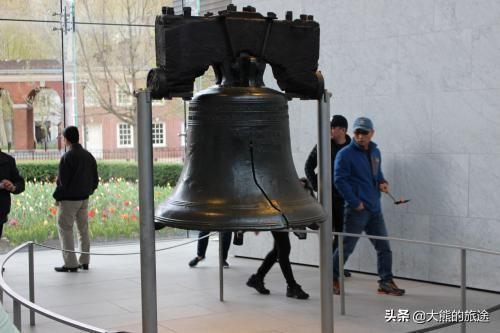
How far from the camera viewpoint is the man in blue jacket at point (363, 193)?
786 centimetres

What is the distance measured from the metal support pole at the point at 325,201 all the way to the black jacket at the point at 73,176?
5622mm

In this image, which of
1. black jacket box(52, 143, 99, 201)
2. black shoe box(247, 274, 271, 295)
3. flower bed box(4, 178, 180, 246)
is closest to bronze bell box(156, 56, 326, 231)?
black shoe box(247, 274, 271, 295)

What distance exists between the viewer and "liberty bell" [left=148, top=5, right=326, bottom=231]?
3361 mm

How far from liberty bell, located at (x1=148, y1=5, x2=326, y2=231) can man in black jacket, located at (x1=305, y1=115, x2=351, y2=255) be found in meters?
4.72

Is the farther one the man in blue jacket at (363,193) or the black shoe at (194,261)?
the black shoe at (194,261)

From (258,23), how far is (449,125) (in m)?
5.04

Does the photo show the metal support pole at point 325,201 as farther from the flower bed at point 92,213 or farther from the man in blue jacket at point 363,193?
the flower bed at point 92,213

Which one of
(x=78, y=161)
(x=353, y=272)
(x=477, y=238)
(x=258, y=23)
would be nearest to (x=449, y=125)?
(x=477, y=238)

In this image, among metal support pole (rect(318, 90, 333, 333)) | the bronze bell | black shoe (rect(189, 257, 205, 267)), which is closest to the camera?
the bronze bell

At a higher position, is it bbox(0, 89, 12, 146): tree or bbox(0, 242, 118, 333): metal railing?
bbox(0, 89, 12, 146): tree

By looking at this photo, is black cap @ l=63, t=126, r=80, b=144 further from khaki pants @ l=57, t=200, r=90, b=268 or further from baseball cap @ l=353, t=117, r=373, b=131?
baseball cap @ l=353, t=117, r=373, b=131

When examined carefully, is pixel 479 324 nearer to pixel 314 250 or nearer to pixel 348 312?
pixel 348 312

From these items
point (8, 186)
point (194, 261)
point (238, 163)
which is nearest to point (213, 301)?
point (194, 261)

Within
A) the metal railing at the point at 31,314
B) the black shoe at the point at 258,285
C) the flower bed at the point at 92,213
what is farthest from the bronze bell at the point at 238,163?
the flower bed at the point at 92,213
